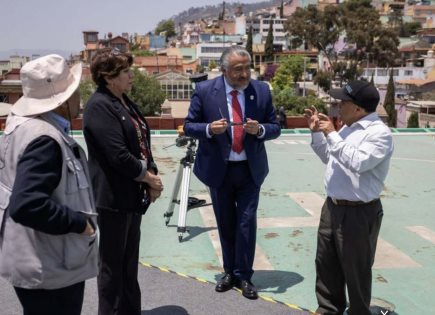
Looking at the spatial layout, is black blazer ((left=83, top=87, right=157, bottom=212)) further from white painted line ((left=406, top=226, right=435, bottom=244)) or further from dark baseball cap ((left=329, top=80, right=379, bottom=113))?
white painted line ((left=406, top=226, right=435, bottom=244))

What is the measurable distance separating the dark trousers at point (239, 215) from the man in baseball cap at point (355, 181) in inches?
25.7

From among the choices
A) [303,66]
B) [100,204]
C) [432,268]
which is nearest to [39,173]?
[100,204]

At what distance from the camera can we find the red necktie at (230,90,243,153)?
351cm

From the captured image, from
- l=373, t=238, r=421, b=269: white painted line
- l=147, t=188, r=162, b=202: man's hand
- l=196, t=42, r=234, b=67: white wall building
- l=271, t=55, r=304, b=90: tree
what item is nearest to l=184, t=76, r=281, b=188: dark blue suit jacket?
l=147, t=188, r=162, b=202: man's hand

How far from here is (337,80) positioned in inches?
1837

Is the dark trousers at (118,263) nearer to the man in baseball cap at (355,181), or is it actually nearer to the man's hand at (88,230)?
the man's hand at (88,230)

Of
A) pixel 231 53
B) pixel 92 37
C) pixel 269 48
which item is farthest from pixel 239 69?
pixel 92 37

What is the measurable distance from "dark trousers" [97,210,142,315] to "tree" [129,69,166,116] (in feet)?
165

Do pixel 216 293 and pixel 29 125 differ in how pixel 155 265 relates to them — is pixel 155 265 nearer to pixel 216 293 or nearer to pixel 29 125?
pixel 216 293

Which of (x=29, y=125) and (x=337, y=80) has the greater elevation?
(x=29, y=125)

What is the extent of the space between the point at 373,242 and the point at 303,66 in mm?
70606

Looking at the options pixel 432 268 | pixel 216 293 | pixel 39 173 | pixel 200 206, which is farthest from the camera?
pixel 200 206

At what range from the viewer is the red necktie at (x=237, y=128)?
3514mm

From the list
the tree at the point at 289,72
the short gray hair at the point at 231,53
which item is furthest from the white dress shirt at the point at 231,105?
the tree at the point at 289,72
